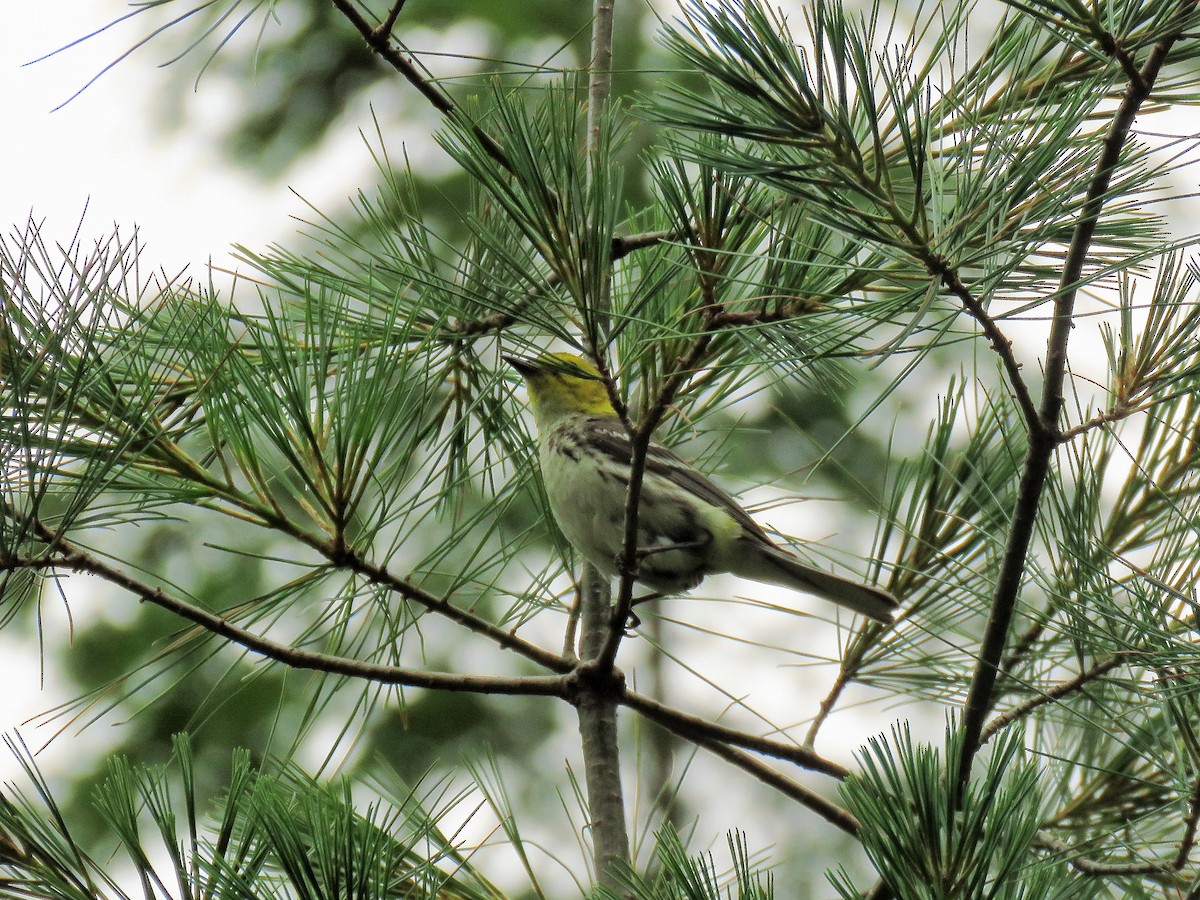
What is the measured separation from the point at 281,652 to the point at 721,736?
80 centimetres

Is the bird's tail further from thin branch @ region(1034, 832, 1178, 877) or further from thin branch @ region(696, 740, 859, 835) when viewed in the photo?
thin branch @ region(1034, 832, 1178, 877)

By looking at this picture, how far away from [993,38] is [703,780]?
4.46 meters

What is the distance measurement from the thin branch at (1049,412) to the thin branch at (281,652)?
0.79m

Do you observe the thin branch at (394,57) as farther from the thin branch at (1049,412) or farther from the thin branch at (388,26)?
the thin branch at (1049,412)

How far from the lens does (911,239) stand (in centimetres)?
137

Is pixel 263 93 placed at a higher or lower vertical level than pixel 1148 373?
higher

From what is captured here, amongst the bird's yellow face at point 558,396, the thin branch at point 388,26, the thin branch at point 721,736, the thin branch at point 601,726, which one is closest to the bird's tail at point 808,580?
the thin branch at point 721,736

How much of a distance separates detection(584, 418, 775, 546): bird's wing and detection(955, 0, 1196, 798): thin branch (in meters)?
1.33

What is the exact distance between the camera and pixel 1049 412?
1517mm

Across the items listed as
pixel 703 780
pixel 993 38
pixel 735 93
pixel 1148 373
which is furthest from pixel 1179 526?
pixel 703 780

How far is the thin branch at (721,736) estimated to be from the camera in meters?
2.12

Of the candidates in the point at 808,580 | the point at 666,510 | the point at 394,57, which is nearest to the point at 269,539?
the point at 666,510

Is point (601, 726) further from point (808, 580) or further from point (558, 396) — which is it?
point (558, 396)

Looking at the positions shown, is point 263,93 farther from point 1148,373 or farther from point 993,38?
point 1148,373
